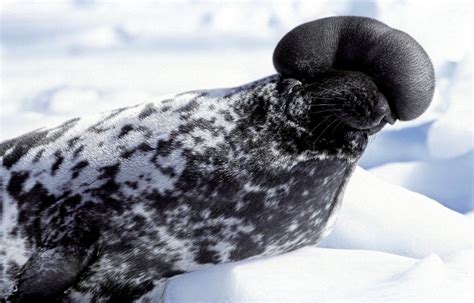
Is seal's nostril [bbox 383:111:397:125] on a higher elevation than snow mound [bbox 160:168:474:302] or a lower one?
higher

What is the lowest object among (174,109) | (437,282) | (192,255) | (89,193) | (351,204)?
(351,204)

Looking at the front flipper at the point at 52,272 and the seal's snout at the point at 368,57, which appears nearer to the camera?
Answer: the seal's snout at the point at 368,57

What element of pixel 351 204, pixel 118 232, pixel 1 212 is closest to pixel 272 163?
pixel 118 232

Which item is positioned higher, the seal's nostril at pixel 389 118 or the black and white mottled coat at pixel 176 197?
the seal's nostril at pixel 389 118

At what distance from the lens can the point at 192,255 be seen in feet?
11.2

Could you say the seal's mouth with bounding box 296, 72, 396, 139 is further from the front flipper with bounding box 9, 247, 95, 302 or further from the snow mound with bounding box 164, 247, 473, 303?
the front flipper with bounding box 9, 247, 95, 302

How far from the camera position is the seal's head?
3.24m

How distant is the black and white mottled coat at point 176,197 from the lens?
3328mm

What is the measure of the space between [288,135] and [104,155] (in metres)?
0.89

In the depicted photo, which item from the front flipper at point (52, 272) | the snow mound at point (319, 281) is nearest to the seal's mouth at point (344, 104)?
the snow mound at point (319, 281)

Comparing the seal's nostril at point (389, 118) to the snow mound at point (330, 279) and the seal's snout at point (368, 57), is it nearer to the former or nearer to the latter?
the seal's snout at point (368, 57)

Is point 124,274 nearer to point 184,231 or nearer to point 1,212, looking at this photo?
point 184,231

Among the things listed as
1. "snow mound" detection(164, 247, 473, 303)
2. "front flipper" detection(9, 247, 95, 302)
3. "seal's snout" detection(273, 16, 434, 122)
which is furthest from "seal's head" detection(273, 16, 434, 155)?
"front flipper" detection(9, 247, 95, 302)

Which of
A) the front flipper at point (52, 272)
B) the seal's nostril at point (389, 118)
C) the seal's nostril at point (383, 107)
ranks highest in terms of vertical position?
the seal's nostril at point (383, 107)
